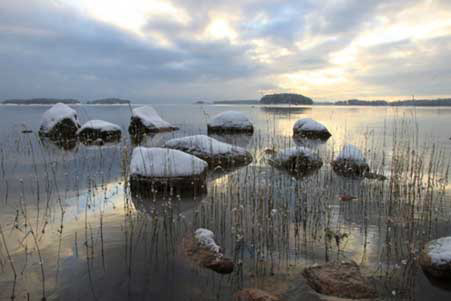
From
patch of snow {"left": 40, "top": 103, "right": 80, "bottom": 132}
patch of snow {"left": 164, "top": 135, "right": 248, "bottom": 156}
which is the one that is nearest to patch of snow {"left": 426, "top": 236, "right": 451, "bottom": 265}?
patch of snow {"left": 164, "top": 135, "right": 248, "bottom": 156}

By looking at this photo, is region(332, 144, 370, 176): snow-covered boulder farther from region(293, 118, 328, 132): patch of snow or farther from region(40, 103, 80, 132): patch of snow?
region(40, 103, 80, 132): patch of snow

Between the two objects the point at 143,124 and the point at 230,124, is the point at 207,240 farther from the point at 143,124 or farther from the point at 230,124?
the point at 143,124

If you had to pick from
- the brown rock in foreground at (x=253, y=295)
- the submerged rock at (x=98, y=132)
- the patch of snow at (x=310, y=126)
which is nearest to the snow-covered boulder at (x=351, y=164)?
the brown rock in foreground at (x=253, y=295)

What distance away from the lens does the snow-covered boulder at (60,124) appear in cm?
1994

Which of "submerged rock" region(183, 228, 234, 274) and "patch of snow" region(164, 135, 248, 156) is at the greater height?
"patch of snow" region(164, 135, 248, 156)

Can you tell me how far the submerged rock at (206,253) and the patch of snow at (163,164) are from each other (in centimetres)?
302

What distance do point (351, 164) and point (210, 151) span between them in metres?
4.77

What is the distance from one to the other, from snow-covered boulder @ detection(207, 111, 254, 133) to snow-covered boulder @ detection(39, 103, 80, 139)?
9.04 meters

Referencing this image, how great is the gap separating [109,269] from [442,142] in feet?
60.2

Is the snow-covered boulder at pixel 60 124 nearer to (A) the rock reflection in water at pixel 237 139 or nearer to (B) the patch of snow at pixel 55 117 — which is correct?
(B) the patch of snow at pixel 55 117

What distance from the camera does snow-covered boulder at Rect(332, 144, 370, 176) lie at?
10.2 metres

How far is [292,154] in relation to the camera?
440 inches

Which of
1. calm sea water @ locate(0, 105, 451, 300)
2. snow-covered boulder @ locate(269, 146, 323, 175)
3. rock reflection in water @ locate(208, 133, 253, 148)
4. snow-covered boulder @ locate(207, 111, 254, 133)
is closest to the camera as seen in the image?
calm sea water @ locate(0, 105, 451, 300)

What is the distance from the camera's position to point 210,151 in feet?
38.1
